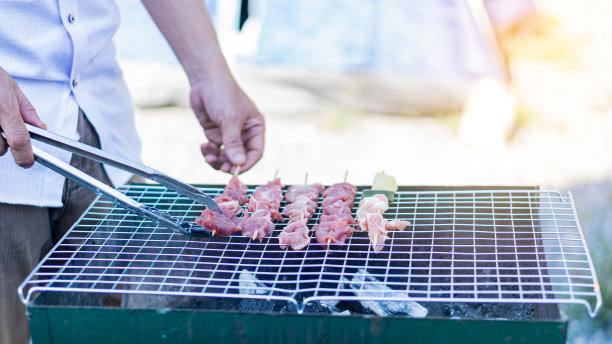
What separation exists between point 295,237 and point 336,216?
23cm

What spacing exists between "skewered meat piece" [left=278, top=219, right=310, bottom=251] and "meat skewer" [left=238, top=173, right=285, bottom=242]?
0.08 m

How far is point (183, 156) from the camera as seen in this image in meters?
6.50

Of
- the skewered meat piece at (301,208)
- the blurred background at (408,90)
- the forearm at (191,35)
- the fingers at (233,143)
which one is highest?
the blurred background at (408,90)

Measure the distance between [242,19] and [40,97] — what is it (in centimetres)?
481

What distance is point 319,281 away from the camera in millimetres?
1882

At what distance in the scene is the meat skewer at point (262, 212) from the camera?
2.30m

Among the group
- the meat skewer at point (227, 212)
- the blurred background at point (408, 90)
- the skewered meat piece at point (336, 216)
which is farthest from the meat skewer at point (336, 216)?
the blurred background at point (408, 90)

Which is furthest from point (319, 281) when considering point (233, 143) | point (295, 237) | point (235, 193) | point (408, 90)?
point (408, 90)

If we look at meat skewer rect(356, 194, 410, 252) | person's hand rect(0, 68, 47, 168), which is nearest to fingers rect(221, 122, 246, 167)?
meat skewer rect(356, 194, 410, 252)

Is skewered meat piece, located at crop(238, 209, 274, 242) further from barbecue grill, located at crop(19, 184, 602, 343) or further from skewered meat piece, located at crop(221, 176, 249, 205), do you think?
skewered meat piece, located at crop(221, 176, 249, 205)

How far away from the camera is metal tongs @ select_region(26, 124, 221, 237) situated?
2.01m

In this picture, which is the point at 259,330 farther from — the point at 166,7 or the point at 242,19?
the point at 242,19

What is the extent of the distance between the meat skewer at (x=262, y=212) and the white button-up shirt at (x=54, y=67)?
743 millimetres

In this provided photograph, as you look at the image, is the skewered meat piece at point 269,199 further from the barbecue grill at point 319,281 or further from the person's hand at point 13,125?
the person's hand at point 13,125
